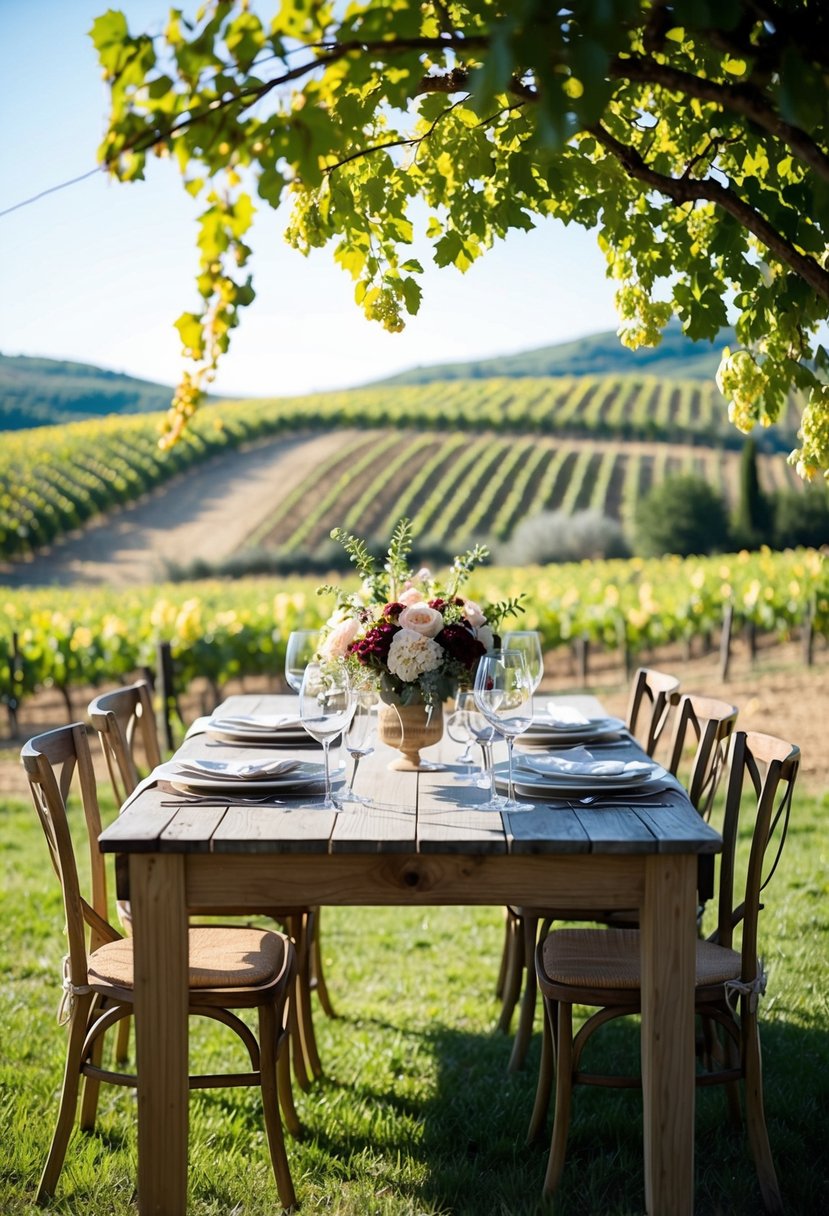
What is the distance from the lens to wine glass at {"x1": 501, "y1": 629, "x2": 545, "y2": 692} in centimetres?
260

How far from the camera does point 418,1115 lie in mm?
3018

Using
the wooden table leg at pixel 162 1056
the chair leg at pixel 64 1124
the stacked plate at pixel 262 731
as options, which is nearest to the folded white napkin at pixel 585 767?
the stacked plate at pixel 262 731

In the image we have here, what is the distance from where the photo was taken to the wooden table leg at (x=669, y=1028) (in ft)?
7.41

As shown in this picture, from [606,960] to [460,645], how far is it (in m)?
0.81

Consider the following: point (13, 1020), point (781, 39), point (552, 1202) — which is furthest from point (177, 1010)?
point (781, 39)

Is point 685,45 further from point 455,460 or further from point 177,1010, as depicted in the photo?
point 455,460

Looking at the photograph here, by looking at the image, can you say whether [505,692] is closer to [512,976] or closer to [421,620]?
[421,620]

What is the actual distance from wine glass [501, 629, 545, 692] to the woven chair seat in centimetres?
65

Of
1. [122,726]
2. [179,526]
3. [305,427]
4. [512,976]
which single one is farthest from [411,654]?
[305,427]

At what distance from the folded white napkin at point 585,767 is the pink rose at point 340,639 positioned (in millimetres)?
521

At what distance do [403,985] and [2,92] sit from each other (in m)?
24.6

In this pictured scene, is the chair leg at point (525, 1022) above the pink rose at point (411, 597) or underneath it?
underneath

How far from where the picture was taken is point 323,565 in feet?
121

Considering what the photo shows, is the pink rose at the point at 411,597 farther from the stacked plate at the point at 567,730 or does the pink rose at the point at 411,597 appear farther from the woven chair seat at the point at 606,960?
the woven chair seat at the point at 606,960
